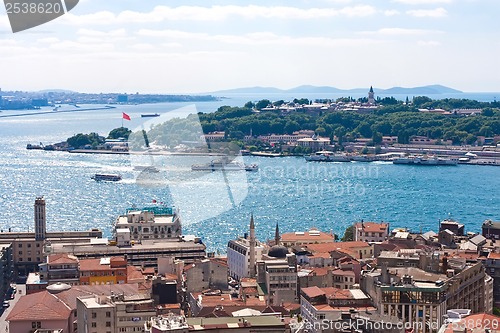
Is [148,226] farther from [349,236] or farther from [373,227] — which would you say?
[373,227]

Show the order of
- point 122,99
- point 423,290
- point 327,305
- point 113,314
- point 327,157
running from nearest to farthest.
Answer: point 113,314 → point 423,290 → point 327,305 → point 327,157 → point 122,99

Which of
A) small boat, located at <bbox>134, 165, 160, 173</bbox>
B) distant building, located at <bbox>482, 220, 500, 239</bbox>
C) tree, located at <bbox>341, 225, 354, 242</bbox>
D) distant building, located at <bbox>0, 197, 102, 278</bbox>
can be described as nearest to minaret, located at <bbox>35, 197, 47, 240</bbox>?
distant building, located at <bbox>0, 197, 102, 278</bbox>

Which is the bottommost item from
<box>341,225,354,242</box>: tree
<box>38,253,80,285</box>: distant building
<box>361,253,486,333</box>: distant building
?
<box>341,225,354,242</box>: tree

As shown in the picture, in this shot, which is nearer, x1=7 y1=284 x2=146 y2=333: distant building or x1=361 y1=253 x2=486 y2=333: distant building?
x1=361 y1=253 x2=486 y2=333: distant building

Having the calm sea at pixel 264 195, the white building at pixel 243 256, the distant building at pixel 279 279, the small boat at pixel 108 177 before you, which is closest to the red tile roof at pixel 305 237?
the white building at pixel 243 256

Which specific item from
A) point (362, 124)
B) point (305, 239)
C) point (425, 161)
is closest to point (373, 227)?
point (305, 239)

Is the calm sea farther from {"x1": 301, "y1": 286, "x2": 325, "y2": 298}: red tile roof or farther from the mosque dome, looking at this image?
{"x1": 301, "y1": 286, "x2": 325, "y2": 298}: red tile roof

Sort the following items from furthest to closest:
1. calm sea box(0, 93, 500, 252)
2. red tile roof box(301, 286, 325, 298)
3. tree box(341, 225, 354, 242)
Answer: calm sea box(0, 93, 500, 252) → tree box(341, 225, 354, 242) → red tile roof box(301, 286, 325, 298)
